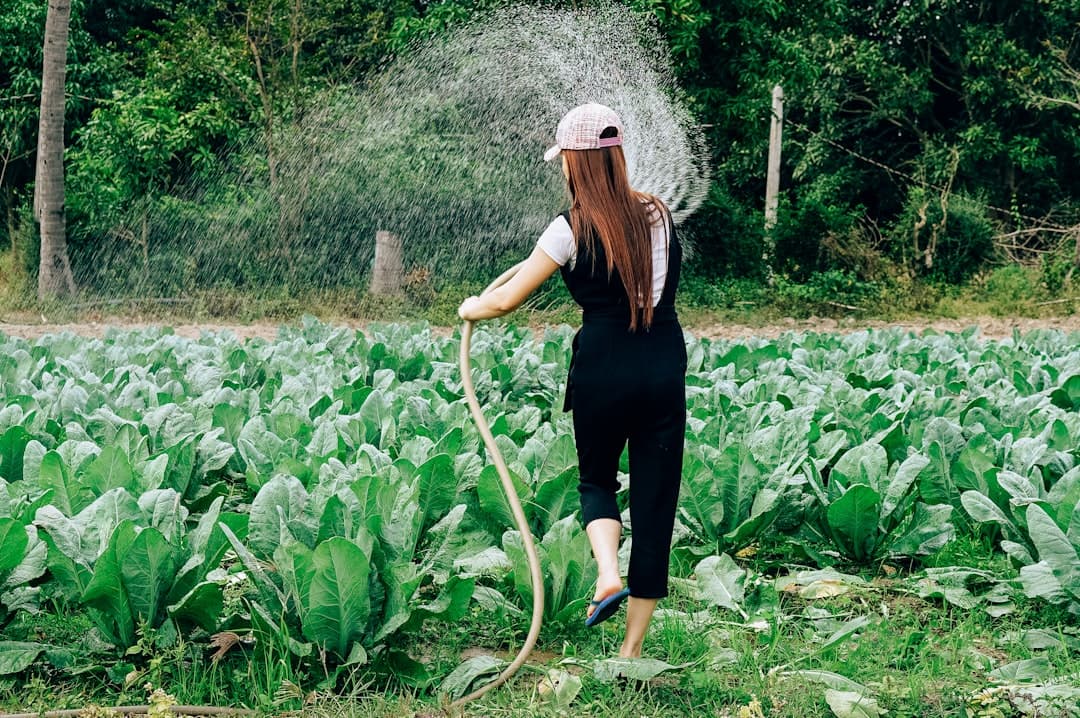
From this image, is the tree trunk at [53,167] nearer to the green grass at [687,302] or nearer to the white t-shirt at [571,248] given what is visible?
the green grass at [687,302]

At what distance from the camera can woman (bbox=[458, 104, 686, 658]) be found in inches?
130

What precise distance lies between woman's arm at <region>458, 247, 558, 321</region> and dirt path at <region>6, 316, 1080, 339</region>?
10466 millimetres

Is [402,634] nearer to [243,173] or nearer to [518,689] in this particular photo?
[518,689]

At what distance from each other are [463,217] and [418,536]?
14.6m

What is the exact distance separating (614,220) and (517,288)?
1.12 ft

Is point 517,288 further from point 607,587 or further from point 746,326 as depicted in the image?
point 746,326

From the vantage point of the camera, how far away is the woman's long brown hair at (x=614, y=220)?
328 cm

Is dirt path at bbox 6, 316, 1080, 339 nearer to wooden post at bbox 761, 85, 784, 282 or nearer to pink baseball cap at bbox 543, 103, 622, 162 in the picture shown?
wooden post at bbox 761, 85, 784, 282

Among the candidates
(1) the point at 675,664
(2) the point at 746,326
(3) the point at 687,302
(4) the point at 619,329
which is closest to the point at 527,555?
(1) the point at 675,664

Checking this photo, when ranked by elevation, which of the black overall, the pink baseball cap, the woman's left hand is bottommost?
the black overall

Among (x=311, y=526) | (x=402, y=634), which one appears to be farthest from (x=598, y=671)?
(x=311, y=526)

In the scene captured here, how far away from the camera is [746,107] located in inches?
743

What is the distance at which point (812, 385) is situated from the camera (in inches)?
257

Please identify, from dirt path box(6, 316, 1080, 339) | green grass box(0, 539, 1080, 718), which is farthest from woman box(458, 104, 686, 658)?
dirt path box(6, 316, 1080, 339)
